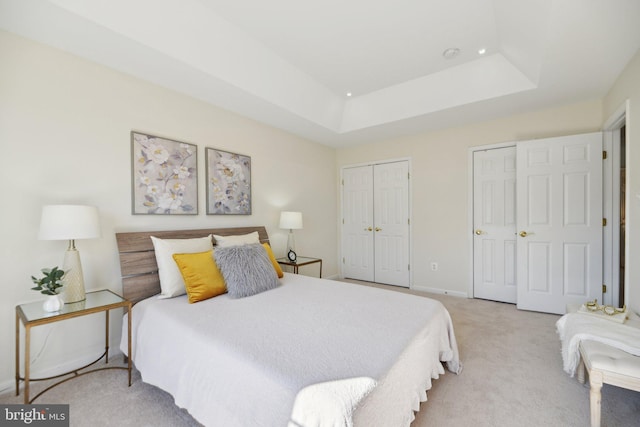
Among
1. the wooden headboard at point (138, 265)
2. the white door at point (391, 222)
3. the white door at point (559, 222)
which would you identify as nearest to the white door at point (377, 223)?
the white door at point (391, 222)

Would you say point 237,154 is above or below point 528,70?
below

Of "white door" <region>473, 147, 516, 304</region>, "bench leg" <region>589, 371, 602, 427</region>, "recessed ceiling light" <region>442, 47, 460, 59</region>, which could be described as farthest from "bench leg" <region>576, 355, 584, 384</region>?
"recessed ceiling light" <region>442, 47, 460, 59</region>

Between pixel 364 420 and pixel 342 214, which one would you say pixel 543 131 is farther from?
pixel 364 420

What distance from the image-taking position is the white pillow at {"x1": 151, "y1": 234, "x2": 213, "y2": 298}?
217cm

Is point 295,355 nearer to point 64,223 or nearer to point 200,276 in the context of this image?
point 200,276

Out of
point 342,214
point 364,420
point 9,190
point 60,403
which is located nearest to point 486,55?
point 342,214

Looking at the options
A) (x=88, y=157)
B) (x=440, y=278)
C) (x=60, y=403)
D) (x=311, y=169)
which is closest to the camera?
(x=60, y=403)

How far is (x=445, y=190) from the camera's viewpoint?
3.96m

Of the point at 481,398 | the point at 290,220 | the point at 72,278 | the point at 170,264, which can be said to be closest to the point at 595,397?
the point at 481,398

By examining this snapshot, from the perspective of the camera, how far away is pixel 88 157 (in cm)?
217

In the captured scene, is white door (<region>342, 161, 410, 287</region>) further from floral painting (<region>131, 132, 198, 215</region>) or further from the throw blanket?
floral painting (<region>131, 132, 198, 215</region>)

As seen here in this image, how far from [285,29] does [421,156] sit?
2.64 meters

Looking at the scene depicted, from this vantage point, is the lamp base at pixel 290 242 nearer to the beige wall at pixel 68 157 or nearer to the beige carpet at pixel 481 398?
the beige wall at pixel 68 157

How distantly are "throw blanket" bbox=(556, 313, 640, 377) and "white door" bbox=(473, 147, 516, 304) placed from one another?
1.59m
